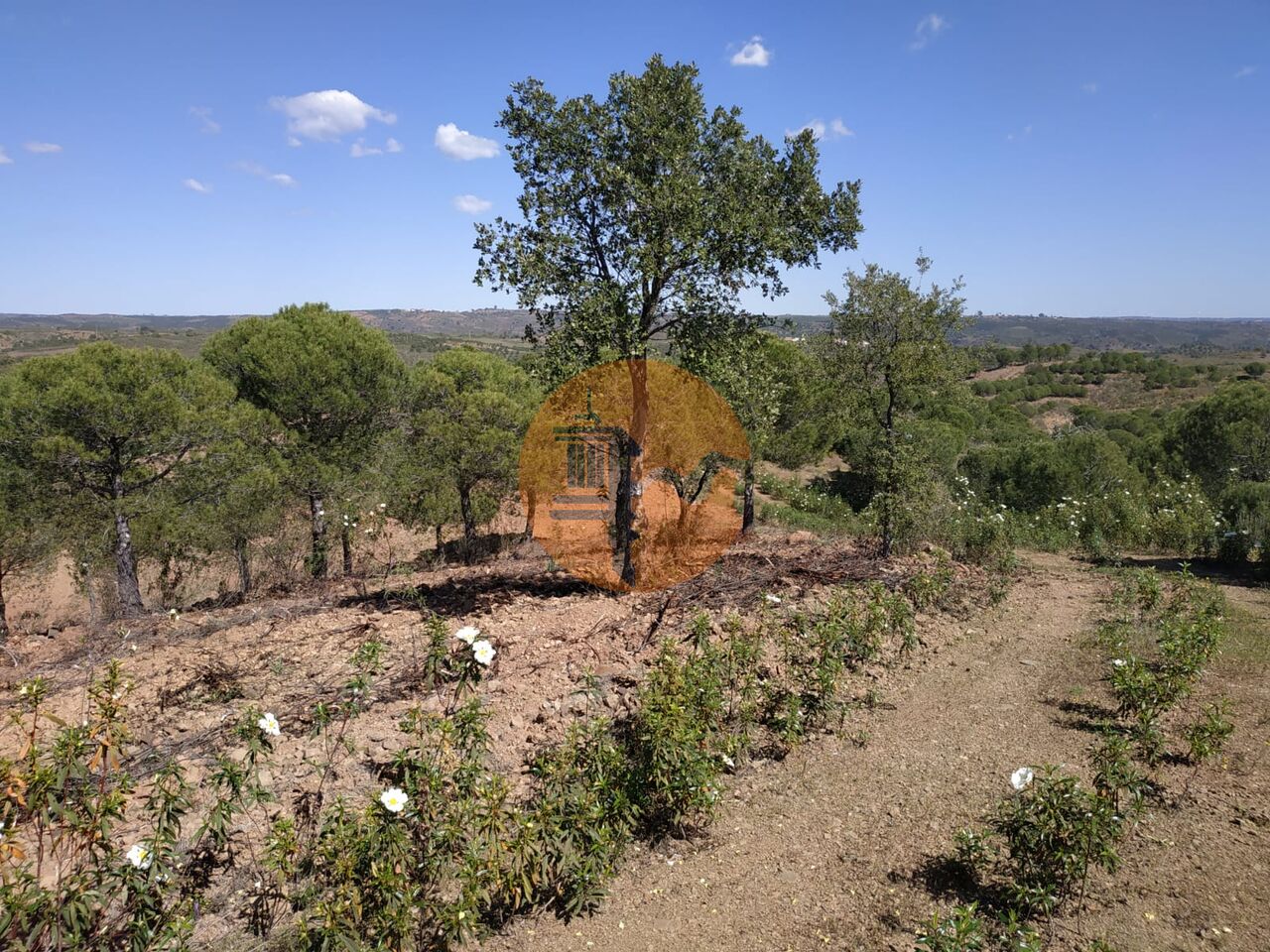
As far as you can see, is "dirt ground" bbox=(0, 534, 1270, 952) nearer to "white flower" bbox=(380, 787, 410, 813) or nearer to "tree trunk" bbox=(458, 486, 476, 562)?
"white flower" bbox=(380, 787, 410, 813)

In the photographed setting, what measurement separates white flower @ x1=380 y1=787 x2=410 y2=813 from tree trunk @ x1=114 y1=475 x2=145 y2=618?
9.15 meters

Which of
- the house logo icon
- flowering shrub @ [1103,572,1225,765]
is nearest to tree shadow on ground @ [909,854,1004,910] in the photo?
flowering shrub @ [1103,572,1225,765]

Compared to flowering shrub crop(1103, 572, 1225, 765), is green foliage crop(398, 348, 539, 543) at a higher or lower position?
higher

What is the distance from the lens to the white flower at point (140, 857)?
9.68ft

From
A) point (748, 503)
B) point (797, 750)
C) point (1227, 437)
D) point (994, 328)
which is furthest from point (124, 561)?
point (994, 328)

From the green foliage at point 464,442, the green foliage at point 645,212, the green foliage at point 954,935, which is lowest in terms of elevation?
the green foliage at point 954,935

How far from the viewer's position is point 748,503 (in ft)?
50.3

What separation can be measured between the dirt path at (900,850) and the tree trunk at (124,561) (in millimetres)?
9758

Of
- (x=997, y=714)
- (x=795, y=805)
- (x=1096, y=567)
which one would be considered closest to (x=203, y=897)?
(x=795, y=805)

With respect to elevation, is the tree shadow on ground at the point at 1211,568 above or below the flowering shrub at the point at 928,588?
below

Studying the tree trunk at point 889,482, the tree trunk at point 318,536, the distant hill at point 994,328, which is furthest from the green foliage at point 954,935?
the distant hill at point 994,328

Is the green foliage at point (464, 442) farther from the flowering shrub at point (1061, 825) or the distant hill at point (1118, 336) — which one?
the distant hill at point (1118, 336)

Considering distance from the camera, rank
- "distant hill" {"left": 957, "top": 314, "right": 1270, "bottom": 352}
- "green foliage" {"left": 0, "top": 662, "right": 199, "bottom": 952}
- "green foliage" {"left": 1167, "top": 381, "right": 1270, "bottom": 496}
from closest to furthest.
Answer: "green foliage" {"left": 0, "top": 662, "right": 199, "bottom": 952} < "green foliage" {"left": 1167, "top": 381, "right": 1270, "bottom": 496} < "distant hill" {"left": 957, "top": 314, "right": 1270, "bottom": 352}

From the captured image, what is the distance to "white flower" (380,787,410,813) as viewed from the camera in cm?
336
